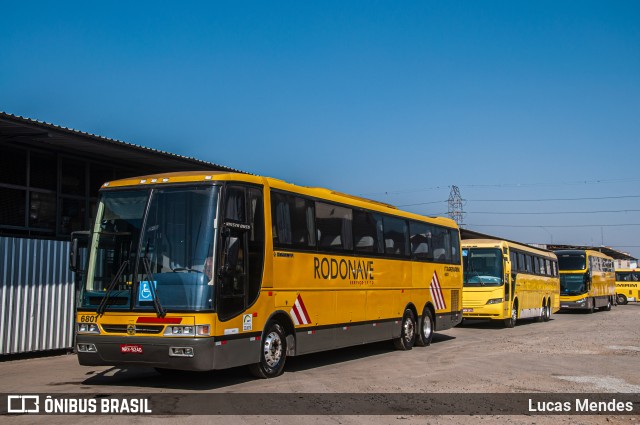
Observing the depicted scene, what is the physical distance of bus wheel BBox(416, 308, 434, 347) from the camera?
18.0 metres

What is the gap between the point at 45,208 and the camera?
56.0 feet

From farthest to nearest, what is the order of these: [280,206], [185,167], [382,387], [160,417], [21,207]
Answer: [185,167], [21,207], [280,206], [382,387], [160,417]

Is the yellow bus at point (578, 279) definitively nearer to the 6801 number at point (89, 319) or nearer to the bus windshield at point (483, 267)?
the bus windshield at point (483, 267)

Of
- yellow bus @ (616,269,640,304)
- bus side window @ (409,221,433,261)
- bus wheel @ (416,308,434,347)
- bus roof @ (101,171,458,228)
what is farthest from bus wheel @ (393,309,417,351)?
yellow bus @ (616,269,640,304)

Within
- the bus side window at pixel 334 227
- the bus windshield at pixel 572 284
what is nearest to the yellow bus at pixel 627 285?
the bus windshield at pixel 572 284

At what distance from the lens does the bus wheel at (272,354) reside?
11.5 metres

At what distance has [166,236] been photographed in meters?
10.4

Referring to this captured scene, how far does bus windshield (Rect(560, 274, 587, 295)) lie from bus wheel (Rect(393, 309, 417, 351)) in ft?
72.8

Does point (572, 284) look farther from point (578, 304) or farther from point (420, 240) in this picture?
point (420, 240)

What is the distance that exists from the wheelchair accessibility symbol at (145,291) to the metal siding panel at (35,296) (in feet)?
17.0

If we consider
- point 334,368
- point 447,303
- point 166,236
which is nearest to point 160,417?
point 166,236

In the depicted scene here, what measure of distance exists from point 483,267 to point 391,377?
1387cm

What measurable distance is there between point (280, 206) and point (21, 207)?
7.61 metres

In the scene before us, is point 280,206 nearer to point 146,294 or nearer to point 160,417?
point 146,294
